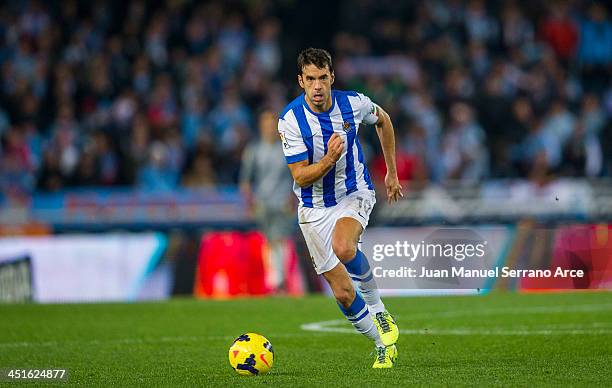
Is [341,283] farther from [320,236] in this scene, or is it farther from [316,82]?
[316,82]

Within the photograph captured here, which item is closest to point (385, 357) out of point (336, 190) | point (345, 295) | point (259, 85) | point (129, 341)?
point (345, 295)

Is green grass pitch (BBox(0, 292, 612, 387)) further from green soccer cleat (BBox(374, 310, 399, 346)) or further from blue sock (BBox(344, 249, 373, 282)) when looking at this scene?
blue sock (BBox(344, 249, 373, 282))

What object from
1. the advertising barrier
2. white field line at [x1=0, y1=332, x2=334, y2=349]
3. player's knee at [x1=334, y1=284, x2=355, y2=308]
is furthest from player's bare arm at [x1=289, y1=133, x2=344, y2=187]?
the advertising barrier

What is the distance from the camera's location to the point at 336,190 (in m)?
8.92

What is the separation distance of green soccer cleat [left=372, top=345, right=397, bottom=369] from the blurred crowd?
440 inches

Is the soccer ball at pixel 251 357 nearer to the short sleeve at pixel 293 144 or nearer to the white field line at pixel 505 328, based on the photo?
the short sleeve at pixel 293 144

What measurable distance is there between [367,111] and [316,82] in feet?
2.00

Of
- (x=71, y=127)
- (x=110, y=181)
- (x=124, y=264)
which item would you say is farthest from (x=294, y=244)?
(x=71, y=127)

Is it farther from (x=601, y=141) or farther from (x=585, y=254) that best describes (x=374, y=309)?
(x=601, y=141)

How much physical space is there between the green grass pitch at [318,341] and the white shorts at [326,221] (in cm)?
78

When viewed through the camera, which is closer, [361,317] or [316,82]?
[316,82]

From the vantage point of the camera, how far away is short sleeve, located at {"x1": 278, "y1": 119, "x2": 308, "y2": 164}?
8.70 meters

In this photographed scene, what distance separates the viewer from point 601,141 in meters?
20.7

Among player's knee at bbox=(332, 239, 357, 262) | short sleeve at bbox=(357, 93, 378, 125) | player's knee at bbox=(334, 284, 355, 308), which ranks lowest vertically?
player's knee at bbox=(334, 284, 355, 308)
